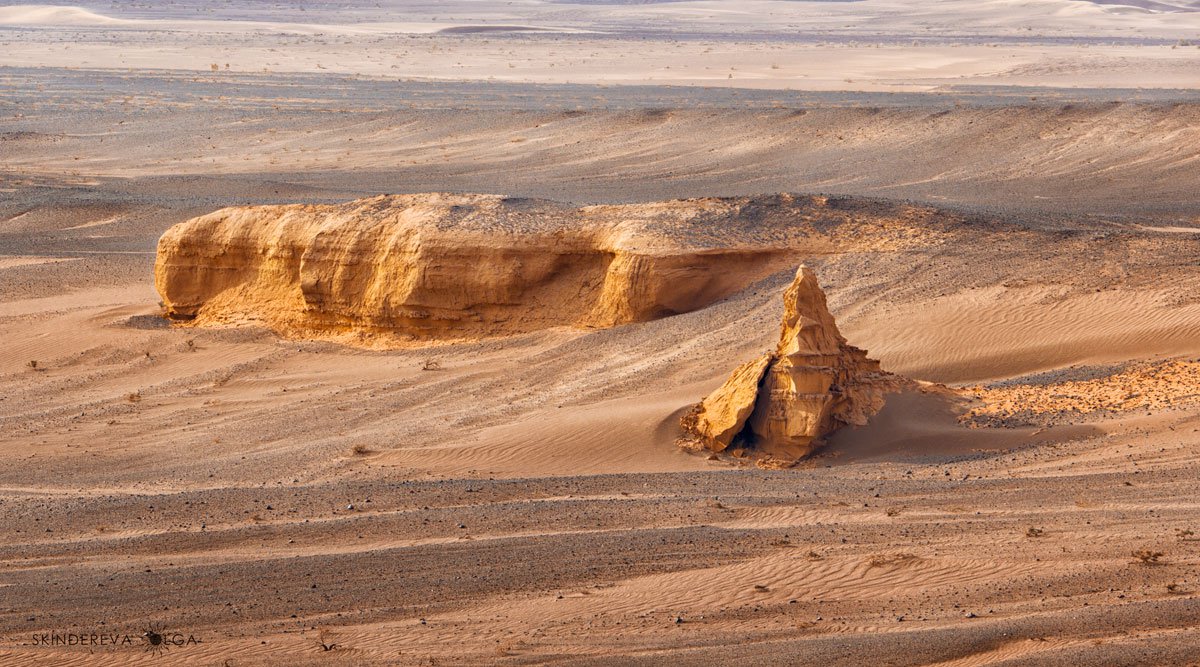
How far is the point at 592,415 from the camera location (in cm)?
1698

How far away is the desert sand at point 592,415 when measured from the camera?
1092cm

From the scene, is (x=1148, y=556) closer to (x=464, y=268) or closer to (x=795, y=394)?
(x=795, y=394)

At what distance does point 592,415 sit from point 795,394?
2752mm

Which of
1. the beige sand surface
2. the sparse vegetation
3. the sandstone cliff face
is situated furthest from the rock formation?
the beige sand surface

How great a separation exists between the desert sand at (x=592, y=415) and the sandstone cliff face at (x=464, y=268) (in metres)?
0.06

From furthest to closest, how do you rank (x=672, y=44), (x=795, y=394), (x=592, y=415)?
(x=672, y=44), (x=592, y=415), (x=795, y=394)

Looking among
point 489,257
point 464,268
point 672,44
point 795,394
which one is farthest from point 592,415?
point 672,44

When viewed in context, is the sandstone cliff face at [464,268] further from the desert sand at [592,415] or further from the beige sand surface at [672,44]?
the beige sand surface at [672,44]

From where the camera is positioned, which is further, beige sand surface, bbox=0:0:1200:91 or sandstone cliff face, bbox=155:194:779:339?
beige sand surface, bbox=0:0:1200:91

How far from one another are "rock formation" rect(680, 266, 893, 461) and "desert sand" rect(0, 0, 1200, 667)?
0.74 ft

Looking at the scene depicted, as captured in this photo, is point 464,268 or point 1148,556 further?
point 464,268

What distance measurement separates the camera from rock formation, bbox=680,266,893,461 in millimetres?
15383

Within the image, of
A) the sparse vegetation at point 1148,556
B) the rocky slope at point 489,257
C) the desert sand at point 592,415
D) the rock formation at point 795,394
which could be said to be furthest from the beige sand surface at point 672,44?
the sparse vegetation at point 1148,556

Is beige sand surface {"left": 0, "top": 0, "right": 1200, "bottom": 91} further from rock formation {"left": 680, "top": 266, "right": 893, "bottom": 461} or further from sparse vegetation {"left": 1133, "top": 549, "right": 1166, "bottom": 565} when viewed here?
sparse vegetation {"left": 1133, "top": 549, "right": 1166, "bottom": 565}
